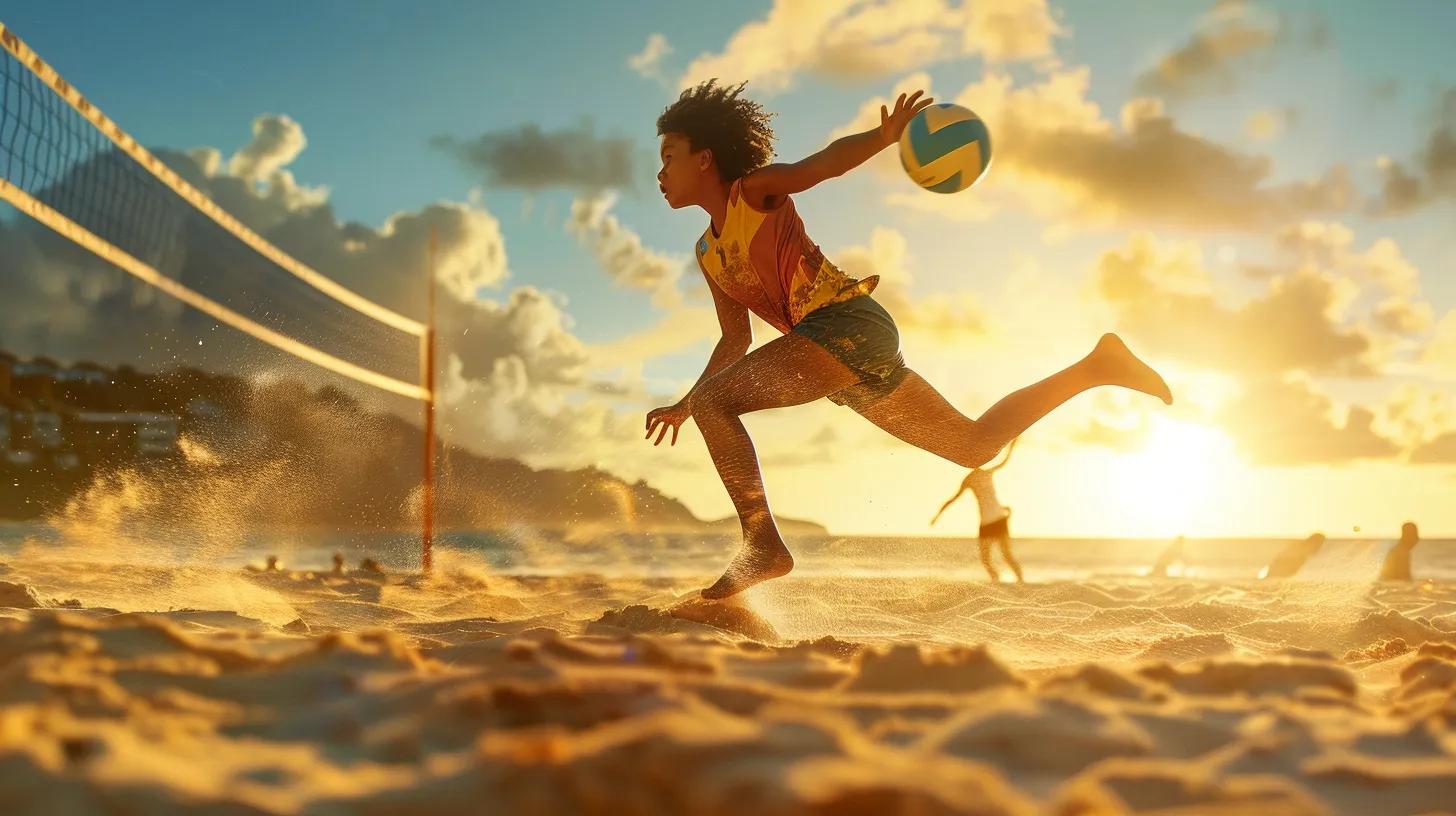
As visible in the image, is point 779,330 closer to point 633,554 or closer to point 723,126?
point 723,126

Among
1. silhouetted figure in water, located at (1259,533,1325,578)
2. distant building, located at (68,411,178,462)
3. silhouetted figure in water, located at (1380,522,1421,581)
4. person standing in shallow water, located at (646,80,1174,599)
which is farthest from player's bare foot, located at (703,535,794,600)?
distant building, located at (68,411,178,462)

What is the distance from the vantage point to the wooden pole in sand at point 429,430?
8336 millimetres

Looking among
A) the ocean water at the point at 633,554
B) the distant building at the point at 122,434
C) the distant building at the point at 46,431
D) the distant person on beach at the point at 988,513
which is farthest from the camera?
the distant building at the point at 122,434

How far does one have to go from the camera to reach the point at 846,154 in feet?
9.67

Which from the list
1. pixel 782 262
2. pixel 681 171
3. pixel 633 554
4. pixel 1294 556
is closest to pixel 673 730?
pixel 782 262

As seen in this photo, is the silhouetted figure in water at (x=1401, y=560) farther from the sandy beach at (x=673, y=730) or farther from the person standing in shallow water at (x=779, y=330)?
the sandy beach at (x=673, y=730)

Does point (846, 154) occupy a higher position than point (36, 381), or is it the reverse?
point (36, 381)

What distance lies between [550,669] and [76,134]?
755 centimetres

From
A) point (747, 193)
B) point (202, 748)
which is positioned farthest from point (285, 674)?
point (747, 193)

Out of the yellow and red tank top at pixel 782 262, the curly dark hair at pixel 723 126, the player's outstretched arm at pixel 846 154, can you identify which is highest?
the curly dark hair at pixel 723 126

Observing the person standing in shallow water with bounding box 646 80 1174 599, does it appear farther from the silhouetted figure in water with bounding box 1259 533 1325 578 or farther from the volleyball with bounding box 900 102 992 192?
the silhouetted figure in water with bounding box 1259 533 1325 578

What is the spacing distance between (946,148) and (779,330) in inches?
32.9

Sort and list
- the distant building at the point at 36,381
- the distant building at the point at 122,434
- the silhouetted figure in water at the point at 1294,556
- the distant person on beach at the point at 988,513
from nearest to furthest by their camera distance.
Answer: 1. the distant person on beach at the point at 988,513
2. the silhouetted figure in water at the point at 1294,556
3. the distant building at the point at 36,381
4. the distant building at the point at 122,434

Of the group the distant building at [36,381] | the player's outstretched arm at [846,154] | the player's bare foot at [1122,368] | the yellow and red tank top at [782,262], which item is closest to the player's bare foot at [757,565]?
the yellow and red tank top at [782,262]
